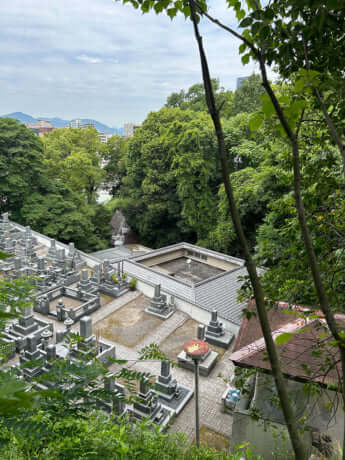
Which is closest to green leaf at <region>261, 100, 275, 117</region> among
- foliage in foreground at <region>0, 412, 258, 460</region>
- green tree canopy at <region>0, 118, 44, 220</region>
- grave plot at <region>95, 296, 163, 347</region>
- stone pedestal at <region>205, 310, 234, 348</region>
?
foliage in foreground at <region>0, 412, 258, 460</region>

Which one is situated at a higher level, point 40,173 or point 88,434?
point 40,173

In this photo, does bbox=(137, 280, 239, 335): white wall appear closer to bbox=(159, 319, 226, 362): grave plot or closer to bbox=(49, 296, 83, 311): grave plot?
bbox=(159, 319, 226, 362): grave plot

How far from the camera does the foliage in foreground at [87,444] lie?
92.5 inches

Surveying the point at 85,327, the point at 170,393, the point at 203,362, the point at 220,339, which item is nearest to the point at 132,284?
the point at 220,339

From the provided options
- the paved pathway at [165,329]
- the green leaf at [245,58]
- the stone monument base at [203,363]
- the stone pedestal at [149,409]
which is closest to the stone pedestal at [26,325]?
the paved pathway at [165,329]

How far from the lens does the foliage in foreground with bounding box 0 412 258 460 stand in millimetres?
2350

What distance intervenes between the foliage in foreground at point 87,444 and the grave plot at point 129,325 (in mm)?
7799

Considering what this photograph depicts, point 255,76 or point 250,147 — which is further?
point 255,76

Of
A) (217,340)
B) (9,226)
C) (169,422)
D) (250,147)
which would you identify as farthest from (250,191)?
(9,226)

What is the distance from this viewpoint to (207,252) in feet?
68.1

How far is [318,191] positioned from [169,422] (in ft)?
24.8

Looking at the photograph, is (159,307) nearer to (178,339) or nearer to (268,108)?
(178,339)

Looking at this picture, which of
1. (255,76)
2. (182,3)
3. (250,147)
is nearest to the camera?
(182,3)

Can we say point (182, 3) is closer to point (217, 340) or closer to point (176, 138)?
point (217, 340)
